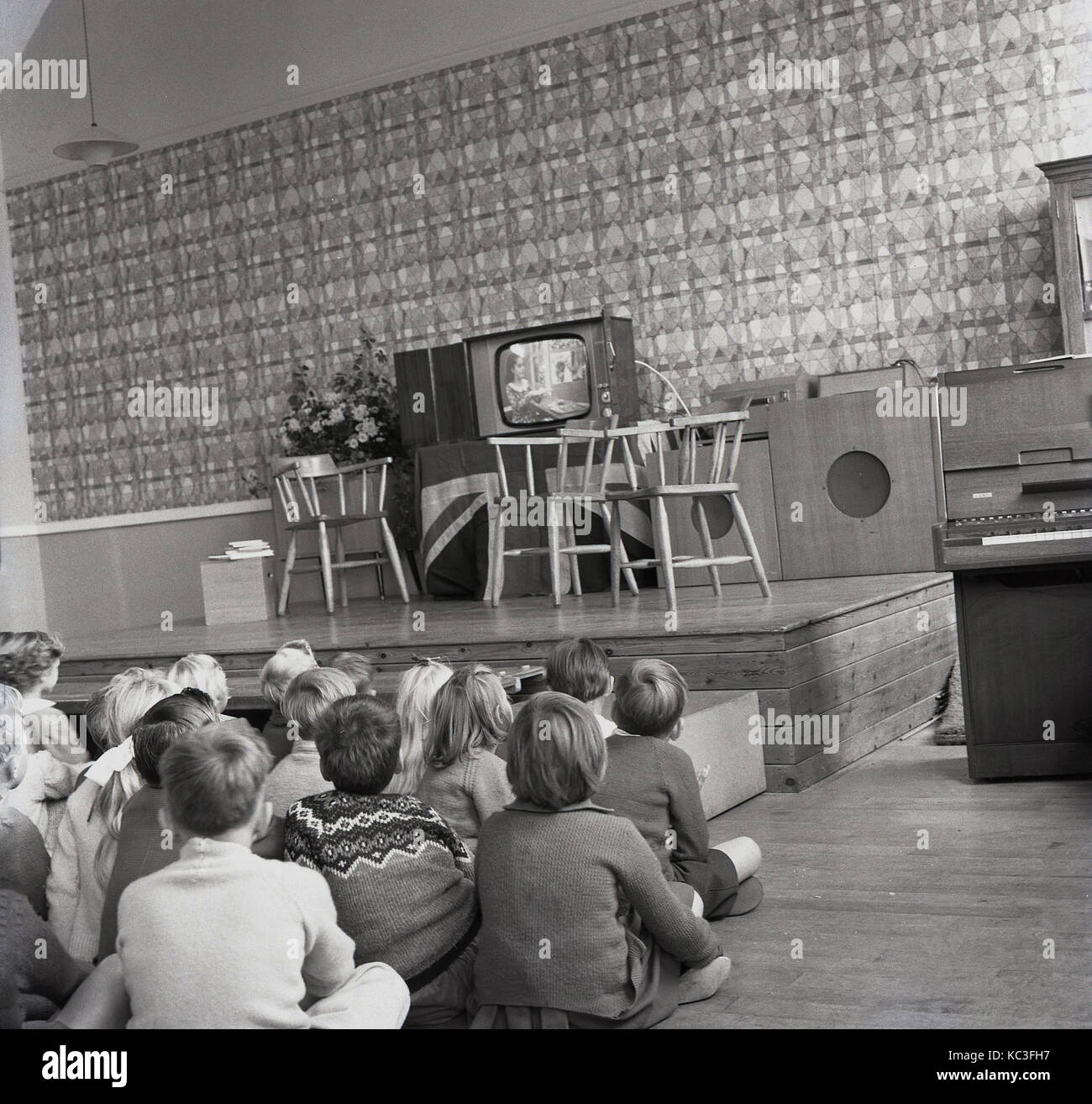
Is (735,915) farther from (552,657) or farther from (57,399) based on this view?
(57,399)

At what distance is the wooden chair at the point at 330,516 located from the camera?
623cm

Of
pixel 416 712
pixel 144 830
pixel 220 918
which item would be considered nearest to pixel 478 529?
pixel 416 712

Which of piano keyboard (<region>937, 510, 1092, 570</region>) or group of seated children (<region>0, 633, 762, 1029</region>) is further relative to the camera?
piano keyboard (<region>937, 510, 1092, 570</region>)

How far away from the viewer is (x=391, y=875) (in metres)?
1.93

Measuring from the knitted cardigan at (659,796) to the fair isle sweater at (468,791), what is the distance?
0.19m

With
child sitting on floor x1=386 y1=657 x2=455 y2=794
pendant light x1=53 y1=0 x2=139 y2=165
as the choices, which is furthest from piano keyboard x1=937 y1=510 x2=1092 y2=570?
pendant light x1=53 y1=0 x2=139 y2=165

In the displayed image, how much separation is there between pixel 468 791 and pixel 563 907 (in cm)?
49

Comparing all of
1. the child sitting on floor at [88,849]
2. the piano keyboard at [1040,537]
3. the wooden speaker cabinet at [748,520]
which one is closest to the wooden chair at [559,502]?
the wooden speaker cabinet at [748,520]

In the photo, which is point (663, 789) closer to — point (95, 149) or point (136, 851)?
point (136, 851)

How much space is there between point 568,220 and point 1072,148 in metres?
2.50

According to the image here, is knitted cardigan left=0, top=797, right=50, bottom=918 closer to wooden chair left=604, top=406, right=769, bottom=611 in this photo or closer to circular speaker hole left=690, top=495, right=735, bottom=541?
wooden chair left=604, top=406, right=769, bottom=611

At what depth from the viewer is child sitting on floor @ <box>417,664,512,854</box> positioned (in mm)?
2330

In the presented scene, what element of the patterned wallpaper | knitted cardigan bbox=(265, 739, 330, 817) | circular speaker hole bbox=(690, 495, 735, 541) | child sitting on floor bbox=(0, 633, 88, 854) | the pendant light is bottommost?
knitted cardigan bbox=(265, 739, 330, 817)

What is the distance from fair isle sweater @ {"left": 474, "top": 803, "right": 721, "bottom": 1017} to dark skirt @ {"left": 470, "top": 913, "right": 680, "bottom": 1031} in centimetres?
1
